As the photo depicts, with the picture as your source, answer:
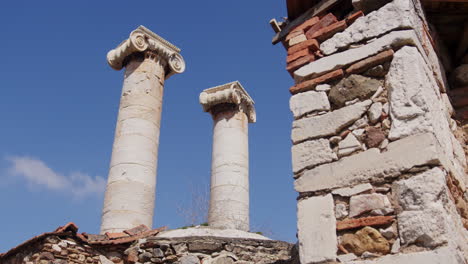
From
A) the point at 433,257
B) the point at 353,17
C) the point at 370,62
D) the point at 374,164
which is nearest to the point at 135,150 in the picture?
the point at 353,17

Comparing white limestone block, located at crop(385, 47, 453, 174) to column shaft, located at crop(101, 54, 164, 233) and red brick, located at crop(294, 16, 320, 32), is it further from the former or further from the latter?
column shaft, located at crop(101, 54, 164, 233)

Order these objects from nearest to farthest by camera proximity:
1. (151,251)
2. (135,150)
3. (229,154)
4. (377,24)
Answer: (377,24) < (151,251) < (135,150) < (229,154)

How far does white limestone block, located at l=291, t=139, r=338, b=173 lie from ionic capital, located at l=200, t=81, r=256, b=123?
816 cm

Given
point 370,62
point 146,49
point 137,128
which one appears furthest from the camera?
point 146,49

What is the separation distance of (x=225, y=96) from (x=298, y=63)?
25.4ft

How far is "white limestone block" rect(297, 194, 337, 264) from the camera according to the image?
3.31 meters

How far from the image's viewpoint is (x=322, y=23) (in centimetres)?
425

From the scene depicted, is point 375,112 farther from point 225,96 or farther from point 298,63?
point 225,96

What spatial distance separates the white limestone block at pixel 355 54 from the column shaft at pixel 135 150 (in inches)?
238

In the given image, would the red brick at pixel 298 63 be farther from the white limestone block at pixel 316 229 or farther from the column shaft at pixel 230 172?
the column shaft at pixel 230 172

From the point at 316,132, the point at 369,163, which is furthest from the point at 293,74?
the point at 369,163

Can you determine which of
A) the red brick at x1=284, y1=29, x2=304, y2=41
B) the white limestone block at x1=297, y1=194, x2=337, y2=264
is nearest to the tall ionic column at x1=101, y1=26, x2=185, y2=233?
the red brick at x1=284, y1=29, x2=304, y2=41

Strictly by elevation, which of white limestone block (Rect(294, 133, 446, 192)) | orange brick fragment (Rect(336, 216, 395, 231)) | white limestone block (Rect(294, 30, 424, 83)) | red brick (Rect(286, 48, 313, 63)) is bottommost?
orange brick fragment (Rect(336, 216, 395, 231))

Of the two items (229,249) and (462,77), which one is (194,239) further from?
(462,77)
